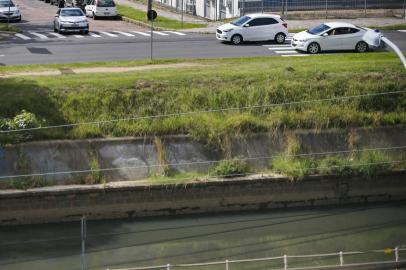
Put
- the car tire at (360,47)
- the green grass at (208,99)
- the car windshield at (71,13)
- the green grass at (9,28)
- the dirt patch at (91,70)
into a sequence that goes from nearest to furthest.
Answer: the green grass at (208,99) → the dirt patch at (91,70) → the car tire at (360,47) → the car windshield at (71,13) → the green grass at (9,28)

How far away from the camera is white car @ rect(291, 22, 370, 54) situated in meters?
39.6

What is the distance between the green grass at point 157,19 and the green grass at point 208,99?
18850mm

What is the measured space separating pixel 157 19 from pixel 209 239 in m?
33.7

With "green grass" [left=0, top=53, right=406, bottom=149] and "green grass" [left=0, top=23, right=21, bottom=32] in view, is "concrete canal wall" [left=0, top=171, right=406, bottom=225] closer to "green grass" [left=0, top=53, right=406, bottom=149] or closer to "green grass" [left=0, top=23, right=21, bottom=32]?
"green grass" [left=0, top=53, right=406, bottom=149]

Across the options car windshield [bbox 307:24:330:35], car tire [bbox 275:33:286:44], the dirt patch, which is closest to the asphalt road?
car tire [bbox 275:33:286:44]

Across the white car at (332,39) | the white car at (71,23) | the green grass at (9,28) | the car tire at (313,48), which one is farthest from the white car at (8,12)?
the car tire at (313,48)

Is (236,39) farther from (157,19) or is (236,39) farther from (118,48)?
(157,19)

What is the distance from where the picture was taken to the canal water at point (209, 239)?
23.1 meters

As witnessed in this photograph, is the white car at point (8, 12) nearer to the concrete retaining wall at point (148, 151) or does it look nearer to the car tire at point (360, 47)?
the car tire at point (360, 47)

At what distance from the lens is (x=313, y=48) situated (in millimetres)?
39688

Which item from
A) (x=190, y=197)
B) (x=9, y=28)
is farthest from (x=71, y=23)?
(x=190, y=197)

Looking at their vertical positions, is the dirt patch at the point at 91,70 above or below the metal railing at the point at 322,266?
above

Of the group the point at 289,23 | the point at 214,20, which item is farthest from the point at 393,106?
the point at 214,20

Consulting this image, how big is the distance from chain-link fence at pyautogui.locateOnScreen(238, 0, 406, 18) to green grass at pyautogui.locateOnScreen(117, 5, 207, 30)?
3.71 meters
